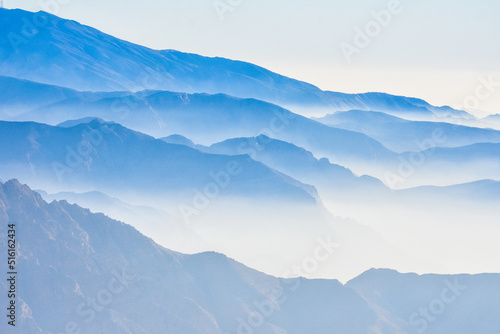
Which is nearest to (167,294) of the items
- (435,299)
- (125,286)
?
(125,286)

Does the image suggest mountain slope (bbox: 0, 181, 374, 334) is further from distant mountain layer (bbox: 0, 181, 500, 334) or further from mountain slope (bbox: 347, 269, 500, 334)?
mountain slope (bbox: 347, 269, 500, 334)

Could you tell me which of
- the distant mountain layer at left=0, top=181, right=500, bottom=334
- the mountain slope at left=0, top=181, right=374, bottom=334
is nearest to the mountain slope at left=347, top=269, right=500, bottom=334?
the distant mountain layer at left=0, top=181, right=500, bottom=334

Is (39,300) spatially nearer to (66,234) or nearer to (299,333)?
(66,234)

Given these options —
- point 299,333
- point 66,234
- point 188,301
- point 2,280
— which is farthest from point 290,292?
point 2,280

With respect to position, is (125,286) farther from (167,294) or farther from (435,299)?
(435,299)

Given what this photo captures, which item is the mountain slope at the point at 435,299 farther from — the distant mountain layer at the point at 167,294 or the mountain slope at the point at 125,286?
the mountain slope at the point at 125,286

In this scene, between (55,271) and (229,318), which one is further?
(229,318)

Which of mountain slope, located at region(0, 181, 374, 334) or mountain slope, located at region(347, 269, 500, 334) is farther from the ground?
mountain slope, located at region(347, 269, 500, 334)

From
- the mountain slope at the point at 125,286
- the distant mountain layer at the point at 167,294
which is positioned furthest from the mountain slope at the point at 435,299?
the mountain slope at the point at 125,286
